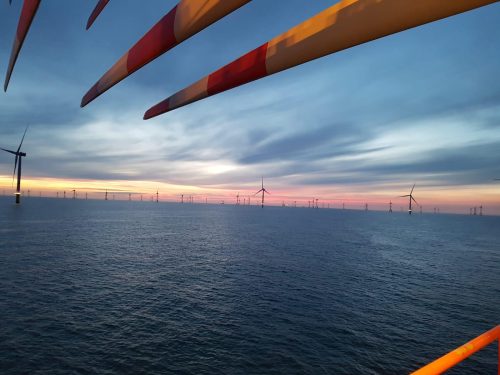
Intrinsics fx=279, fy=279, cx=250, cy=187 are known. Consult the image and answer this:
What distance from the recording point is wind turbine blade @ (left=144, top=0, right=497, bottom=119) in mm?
1829

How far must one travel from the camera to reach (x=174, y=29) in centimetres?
311

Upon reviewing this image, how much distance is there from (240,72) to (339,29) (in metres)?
1.43

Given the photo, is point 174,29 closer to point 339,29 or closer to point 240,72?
point 240,72

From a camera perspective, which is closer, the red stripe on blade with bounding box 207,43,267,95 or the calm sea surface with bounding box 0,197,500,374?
the red stripe on blade with bounding box 207,43,267,95

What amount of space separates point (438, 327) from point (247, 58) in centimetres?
4400

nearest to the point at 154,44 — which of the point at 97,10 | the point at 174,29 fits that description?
the point at 174,29

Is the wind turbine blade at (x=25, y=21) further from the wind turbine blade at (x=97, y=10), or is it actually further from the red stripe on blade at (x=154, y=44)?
the red stripe on blade at (x=154, y=44)

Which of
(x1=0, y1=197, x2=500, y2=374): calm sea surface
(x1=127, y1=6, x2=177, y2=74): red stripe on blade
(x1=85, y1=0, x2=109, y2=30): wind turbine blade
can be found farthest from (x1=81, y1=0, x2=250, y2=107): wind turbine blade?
(x1=0, y1=197, x2=500, y2=374): calm sea surface

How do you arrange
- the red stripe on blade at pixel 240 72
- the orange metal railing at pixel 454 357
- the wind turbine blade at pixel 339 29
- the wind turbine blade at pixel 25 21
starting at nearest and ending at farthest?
the wind turbine blade at pixel 339 29 → the red stripe on blade at pixel 240 72 → the orange metal railing at pixel 454 357 → the wind turbine blade at pixel 25 21

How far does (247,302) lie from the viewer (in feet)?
132

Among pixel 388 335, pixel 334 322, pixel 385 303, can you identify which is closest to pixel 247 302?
pixel 334 322

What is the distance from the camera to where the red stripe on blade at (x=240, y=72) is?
312 cm

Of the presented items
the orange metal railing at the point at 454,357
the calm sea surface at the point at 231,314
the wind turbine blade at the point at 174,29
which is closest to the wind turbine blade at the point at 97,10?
the wind turbine blade at the point at 174,29

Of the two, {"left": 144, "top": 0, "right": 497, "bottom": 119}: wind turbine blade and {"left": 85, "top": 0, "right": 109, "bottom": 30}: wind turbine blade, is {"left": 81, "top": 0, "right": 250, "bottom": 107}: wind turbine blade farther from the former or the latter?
{"left": 85, "top": 0, "right": 109, "bottom": 30}: wind turbine blade
